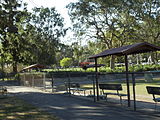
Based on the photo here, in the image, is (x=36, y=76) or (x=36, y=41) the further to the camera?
(x=36, y=41)

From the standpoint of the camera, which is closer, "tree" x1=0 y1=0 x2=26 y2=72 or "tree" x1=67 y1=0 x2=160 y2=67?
"tree" x1=0 y1=0 x2=26 y2=72

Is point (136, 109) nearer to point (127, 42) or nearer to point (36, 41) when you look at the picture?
point (127, 42)

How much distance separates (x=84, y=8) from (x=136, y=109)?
3205 cm

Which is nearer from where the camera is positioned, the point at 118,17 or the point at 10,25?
the point at 10,25

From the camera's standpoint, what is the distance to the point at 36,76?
23.6m

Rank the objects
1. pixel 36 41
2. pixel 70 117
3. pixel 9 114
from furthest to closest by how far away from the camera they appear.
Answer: pixel 36 41
pixel 9 114
pixel 70 117

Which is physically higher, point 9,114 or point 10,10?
point 10,10

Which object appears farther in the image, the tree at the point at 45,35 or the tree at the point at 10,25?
the tree at the point at 45,35

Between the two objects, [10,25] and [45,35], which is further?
[45,35]

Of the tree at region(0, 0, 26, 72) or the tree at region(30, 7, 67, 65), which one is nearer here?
the tree at region(0, 0, 26, 72)

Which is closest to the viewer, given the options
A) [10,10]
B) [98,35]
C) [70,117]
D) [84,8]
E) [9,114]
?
[70,117]

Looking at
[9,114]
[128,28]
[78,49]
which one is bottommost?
[9,114]

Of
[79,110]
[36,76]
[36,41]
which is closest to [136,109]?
[79,110]

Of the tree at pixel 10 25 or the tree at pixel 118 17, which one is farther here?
the tree at pixel 118 17
